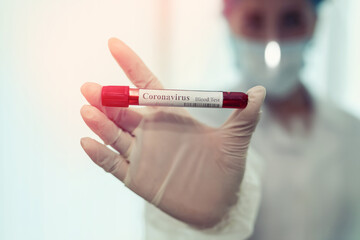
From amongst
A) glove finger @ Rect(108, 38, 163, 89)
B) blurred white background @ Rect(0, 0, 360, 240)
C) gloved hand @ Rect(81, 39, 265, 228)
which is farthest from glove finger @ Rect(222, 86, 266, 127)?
blurred white background @ Rect(0, 0, 360, 240)

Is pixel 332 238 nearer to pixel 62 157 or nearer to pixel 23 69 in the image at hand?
pixel 62 157

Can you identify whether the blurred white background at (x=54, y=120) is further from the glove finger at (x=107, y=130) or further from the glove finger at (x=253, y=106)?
the glove finger at (x=253, y=106)

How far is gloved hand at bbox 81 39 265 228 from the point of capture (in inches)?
18.9

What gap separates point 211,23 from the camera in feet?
3.54

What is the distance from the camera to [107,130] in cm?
48

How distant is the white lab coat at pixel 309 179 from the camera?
0.97 metres

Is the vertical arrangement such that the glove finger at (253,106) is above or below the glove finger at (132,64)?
below

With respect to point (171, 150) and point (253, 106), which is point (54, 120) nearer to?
point (171, 150)

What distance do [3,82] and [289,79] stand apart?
31.2 inches

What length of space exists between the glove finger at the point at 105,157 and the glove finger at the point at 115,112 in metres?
0.05

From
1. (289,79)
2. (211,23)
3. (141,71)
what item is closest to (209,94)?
(141,71)

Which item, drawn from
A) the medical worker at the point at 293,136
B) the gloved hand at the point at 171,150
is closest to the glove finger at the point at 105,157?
the gloved hand at the point at 171,150

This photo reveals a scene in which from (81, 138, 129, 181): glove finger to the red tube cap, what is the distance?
0.08 m

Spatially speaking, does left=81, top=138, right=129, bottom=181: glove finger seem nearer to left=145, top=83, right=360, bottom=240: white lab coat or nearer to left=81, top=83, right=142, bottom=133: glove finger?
left=81, top=83, right=142, bottom=133: glove finger
